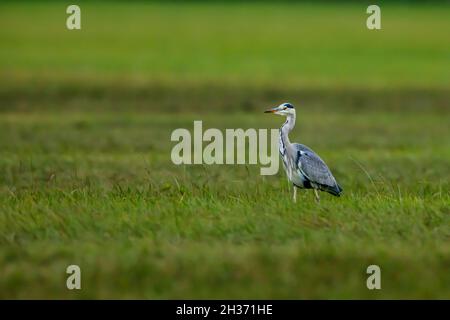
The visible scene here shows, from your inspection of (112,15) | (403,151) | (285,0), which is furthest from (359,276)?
(285,0)

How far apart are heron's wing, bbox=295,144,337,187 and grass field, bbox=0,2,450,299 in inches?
10.4

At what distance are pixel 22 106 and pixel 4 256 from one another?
65.7 feet

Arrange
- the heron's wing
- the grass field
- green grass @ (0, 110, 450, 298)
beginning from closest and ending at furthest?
1. green grass @ (0, 110, 450, 298)
2. the grass field
3. the heron's wing

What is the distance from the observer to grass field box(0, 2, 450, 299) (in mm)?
9359

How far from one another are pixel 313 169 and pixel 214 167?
565 cm

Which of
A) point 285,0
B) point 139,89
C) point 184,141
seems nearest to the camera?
point 184,141

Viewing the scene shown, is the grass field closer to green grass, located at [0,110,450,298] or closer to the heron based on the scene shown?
green grass, located at [0,110,450,298]

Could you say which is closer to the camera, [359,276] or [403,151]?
[359,276]

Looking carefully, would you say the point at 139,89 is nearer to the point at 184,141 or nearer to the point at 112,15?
the point at 184,141

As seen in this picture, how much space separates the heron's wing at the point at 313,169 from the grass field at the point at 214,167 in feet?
0.86

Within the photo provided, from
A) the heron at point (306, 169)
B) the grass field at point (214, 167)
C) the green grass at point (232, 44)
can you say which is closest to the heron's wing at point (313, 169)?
the heron at point (306, 169)

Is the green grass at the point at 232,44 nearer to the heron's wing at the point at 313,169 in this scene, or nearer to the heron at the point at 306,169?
the heron at the point at 306,169

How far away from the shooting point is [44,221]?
10.5m

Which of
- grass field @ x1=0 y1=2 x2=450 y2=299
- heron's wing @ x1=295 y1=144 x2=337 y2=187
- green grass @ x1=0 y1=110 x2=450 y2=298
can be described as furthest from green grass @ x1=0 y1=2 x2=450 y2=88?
heron's wing @ x1=295 y1=144 x2=337 y2=187
